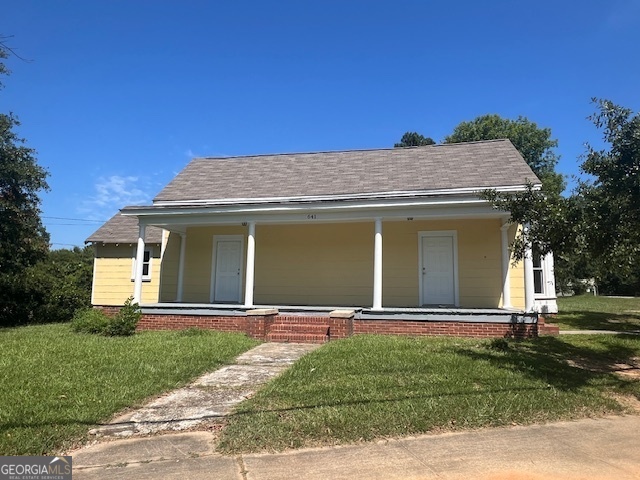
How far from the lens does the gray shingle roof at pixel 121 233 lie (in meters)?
16.1

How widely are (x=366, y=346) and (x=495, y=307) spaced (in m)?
5.65

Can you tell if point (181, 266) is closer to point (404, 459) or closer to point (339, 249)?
point (339, 249)

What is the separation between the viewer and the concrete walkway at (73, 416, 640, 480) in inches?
137

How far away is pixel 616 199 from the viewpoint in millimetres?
6168

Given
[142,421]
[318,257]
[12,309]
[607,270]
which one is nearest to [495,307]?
[318,257]

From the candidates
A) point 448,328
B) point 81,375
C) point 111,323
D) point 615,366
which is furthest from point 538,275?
point 81,375

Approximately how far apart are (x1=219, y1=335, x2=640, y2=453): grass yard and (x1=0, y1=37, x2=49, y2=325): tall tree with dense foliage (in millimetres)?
11960

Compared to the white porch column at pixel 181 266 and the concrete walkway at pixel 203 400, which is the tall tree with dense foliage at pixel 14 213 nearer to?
the white porch column at pixel 181 266

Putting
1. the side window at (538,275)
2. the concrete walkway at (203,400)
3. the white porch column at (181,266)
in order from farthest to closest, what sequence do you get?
the white porch column at (181,266) → the side window at (538,275) → the concrete walkway at (203,400)

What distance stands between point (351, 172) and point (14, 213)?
1155cm

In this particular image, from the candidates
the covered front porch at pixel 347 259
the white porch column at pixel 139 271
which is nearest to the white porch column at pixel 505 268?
the covered front porch at pixel 347 259

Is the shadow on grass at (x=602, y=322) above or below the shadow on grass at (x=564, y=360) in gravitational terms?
above

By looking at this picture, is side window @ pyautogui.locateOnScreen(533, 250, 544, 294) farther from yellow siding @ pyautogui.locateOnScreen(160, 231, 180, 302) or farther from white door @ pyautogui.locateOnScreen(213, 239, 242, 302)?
yellow siding @ pyautogui.locateOnScreen(160, 231, 180, 302)

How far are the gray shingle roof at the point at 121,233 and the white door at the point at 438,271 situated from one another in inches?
363
